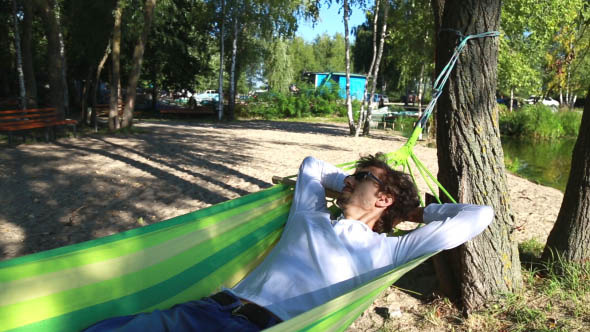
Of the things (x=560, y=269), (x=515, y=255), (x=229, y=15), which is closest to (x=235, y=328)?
(x=515, y=255)

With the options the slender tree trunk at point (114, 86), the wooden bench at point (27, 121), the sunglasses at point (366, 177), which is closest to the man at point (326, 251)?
the sunglasses at point (366, 177)

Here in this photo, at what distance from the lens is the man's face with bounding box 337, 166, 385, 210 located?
5.60 ft

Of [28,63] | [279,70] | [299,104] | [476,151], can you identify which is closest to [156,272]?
[476,151]

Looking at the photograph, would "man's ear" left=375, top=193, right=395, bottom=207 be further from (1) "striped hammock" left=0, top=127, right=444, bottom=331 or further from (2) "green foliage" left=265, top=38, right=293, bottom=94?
(2) "green foliage" left=265, top=38, right=293, bottom=94

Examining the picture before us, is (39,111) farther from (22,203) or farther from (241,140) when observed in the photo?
(22,203)

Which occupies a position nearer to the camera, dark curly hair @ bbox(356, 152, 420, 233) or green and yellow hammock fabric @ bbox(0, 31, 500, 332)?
green and yellow hammock fabric @ bbox(0, 31, 500, 332)

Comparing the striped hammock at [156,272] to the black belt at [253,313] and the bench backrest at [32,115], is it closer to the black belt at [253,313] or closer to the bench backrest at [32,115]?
the black belt at [253,313]

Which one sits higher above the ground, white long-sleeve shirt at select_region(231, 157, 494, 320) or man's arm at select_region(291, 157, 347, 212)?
man's arm at select_region(291, 157, 347, 212)

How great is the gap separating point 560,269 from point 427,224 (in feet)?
3.86

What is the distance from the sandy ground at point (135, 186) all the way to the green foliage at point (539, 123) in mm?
7252

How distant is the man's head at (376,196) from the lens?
1711 mm

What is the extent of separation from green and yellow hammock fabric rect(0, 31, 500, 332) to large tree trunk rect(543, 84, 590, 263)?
3.51ft

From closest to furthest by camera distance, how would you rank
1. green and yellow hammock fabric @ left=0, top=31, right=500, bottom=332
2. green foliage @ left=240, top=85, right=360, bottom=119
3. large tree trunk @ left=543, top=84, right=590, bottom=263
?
green and yellow hammock fabric @ left=0, top=31, right=500, bottom=332 < large tree trunk @ left=543, top=84, right=590, bottom=263 < green foliage @ left=240, top=85, right=360, bottom=119

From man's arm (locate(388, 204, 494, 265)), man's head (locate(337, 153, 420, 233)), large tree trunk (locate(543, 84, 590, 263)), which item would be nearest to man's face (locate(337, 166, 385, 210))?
man's head (locate(337, 153, 420, 233))
